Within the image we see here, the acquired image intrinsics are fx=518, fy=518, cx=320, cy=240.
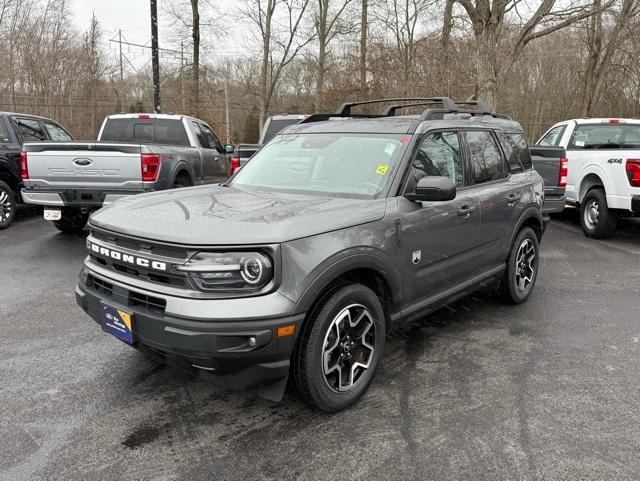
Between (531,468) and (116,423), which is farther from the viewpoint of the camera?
(116,423)

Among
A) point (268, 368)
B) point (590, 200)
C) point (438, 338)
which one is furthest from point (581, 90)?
point (268, 368)

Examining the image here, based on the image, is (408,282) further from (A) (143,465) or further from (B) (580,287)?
(B) (580,287)

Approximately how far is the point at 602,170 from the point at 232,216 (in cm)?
758

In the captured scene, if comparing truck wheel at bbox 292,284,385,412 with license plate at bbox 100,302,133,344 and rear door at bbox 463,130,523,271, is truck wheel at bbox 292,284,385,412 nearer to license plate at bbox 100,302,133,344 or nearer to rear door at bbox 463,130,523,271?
license plate at bbox 100,302,133,344

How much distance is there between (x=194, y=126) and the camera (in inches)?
389

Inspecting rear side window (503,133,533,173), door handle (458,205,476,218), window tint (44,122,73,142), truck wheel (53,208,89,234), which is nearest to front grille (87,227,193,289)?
Result: door handle (458,205,476,218)

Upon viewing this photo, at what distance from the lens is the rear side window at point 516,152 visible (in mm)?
5164

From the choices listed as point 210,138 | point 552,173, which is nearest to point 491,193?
point 552,173

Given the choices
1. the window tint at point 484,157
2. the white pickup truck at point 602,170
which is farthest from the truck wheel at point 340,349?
the white pickup truck at point 602,170

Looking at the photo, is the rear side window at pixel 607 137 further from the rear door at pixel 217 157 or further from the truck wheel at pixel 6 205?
the truck wheel at pixel 6 205

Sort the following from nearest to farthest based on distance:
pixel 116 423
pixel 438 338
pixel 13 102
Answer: pixel 116 423
pixel 438 338
pixel 13 102

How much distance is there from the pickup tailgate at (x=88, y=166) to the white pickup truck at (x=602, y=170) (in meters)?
7.23

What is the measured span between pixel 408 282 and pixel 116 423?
2.05m

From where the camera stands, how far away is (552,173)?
8.37 metres
